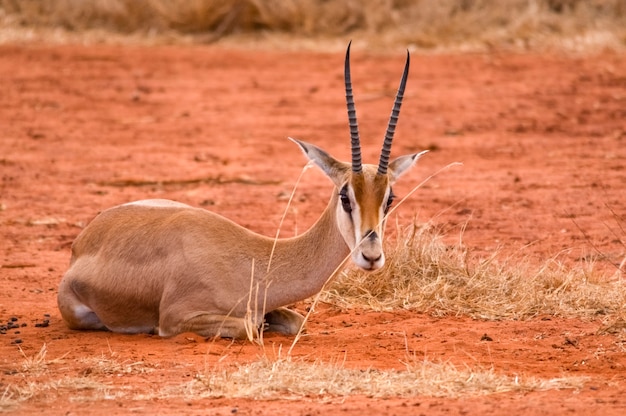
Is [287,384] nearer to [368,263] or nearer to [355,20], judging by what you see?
[368,263]

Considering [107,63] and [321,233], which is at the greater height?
[321,233]

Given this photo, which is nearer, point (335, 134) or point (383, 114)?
point (335, 134)

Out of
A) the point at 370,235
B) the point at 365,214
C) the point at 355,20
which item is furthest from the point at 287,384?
the point at 355,20

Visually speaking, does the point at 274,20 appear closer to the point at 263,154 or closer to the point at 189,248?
the point at 263,154

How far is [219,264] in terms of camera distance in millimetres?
7984

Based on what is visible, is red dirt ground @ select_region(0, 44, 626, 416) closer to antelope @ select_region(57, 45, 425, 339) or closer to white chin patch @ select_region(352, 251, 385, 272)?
antelope @ select_region(57, 45, 425, 339)

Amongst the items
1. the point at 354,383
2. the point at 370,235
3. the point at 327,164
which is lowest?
the point at 354,383

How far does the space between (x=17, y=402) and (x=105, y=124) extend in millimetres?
10714

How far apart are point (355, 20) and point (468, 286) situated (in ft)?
45.3

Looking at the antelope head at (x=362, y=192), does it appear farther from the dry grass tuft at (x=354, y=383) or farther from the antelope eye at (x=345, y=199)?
the dry grass tuft at (x=354, y=383)

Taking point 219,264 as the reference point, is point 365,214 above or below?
above

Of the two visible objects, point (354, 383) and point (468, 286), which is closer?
point (354, 383)

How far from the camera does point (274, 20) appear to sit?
22.3m

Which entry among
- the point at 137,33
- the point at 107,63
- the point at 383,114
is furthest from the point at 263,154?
the point at 137,33
